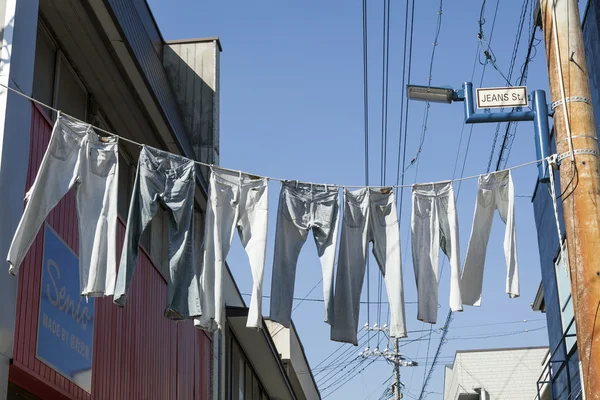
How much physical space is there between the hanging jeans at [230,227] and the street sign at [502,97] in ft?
7.60

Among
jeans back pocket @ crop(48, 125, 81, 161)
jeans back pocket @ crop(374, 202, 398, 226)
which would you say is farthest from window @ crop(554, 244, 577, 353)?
jeans back pocket @ crop(48, 125, 81, 161)

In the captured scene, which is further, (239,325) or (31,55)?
(239,325)

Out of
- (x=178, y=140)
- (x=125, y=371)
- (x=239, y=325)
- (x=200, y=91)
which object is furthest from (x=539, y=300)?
(x=125, y=371)

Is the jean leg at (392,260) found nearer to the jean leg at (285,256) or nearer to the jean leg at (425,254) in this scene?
the jean leg at (425,254)

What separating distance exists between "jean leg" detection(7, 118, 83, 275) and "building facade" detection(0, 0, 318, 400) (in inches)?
26.8

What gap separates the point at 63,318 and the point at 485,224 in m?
4.50

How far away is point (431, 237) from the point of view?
973 centimetres

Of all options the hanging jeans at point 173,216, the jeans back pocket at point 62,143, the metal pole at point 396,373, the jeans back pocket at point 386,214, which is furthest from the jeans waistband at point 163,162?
the metal pole at point 396,373

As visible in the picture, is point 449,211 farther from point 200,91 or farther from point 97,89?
point 200,91

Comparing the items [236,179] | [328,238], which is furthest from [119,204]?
[328,238]

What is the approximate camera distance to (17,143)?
9.20 metres

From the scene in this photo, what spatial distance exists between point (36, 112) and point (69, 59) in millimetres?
2842

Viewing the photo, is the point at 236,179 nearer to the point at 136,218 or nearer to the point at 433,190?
the point at 136,218

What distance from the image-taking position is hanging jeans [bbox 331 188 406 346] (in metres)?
9.41
